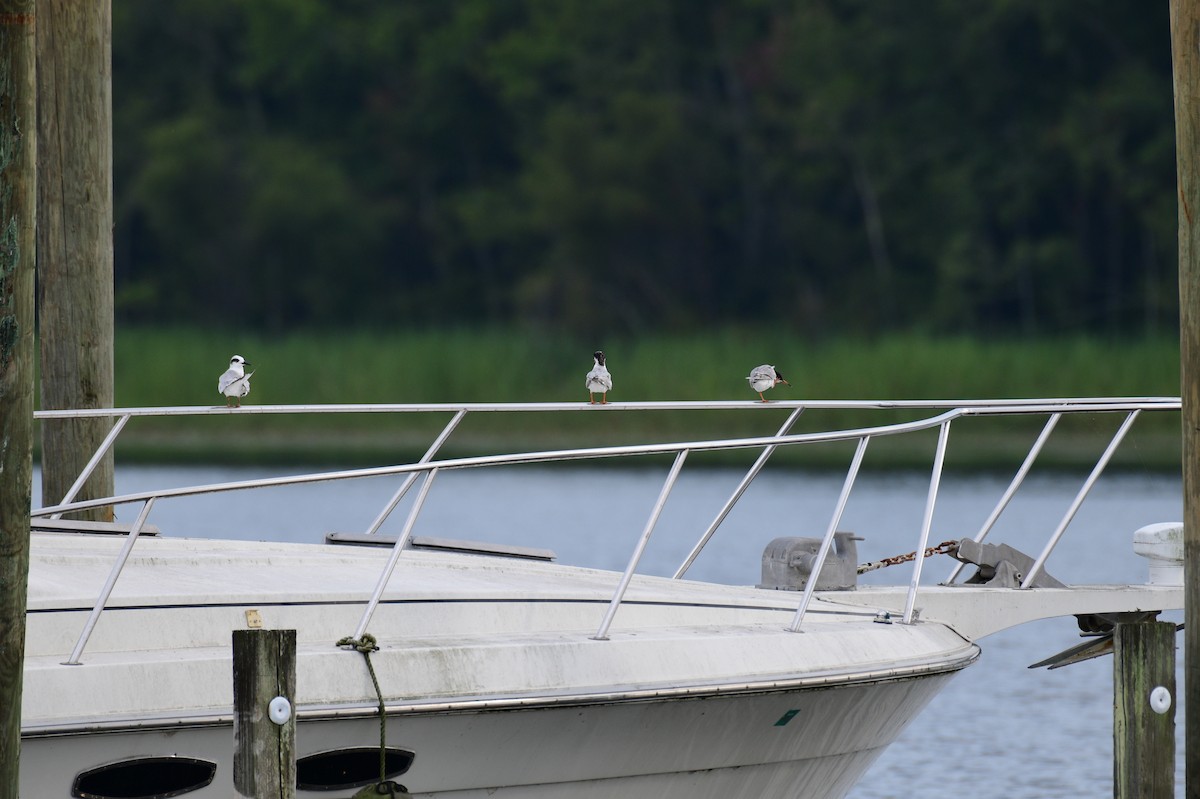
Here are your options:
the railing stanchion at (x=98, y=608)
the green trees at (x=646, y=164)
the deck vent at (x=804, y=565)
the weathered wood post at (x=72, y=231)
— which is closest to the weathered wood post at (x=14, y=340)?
the railing stanchion at (x=98, y=608)

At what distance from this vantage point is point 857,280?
4772 cm

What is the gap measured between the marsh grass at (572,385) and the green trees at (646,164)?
32.0ft

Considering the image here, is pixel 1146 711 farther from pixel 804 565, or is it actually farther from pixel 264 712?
pixel 264 712

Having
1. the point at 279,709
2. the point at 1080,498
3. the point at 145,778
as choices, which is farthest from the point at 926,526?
the point at 145,778

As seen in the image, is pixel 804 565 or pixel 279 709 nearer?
pixel 279 709

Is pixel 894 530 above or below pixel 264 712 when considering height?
above

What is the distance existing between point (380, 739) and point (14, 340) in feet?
5.98

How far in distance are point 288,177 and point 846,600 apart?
43.5 metres

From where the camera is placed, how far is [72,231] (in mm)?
8516

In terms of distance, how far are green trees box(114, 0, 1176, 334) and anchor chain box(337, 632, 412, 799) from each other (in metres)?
37.3

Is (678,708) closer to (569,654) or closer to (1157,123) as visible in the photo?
(569,654)

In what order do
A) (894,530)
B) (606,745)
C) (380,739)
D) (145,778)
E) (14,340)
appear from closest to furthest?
(14,340)
(145,778)
(380,739)
(606,745)
(894,530)

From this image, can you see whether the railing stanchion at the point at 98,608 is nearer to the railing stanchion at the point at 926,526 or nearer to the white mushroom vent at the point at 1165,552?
the railing stanchion at the point at 926,526

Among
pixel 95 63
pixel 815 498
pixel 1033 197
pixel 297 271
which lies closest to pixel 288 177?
pixel 297 271
